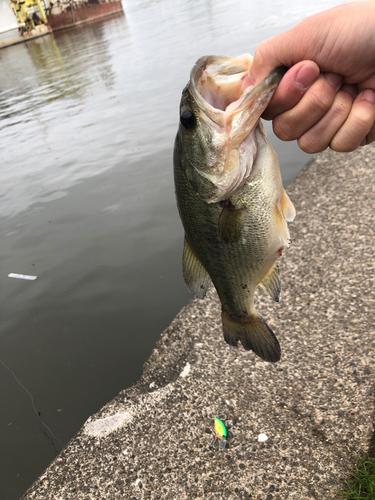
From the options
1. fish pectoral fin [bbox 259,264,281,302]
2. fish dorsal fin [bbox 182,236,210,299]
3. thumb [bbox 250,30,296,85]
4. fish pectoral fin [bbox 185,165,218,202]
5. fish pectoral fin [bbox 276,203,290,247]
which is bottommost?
fish pectoral fin [bbox 259,264,281,302]

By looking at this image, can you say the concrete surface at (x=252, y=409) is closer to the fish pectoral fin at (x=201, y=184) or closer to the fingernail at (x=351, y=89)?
the fish pectoral fin at (x=201, y=184)

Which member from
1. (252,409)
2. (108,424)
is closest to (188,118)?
(252,409)

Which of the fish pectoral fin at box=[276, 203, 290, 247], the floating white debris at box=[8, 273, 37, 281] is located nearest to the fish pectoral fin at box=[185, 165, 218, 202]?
the fish pectoral fin at box=[276, 203, 290, 247]

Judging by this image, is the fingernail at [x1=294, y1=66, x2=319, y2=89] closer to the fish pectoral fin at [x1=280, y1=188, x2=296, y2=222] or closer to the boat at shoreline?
the fish pectoral fin at [x1=280, y1=188, x2=296, y2=222]

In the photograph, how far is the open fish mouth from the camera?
4.55 ft

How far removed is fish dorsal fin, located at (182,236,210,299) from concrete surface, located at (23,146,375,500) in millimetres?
1268

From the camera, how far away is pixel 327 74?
159 cm

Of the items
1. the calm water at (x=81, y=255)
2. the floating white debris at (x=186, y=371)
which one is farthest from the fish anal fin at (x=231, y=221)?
the calm water at (x=81, y=255)

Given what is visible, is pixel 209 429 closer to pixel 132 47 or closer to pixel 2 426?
pixel 2 426

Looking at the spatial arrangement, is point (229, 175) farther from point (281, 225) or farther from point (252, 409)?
point (252, 409)

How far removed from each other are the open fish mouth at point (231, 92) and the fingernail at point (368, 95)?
0.39 meters

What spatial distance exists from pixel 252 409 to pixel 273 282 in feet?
4.14

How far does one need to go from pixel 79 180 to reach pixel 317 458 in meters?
6.83

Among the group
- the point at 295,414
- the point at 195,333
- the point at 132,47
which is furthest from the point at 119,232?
the point at 132,47
